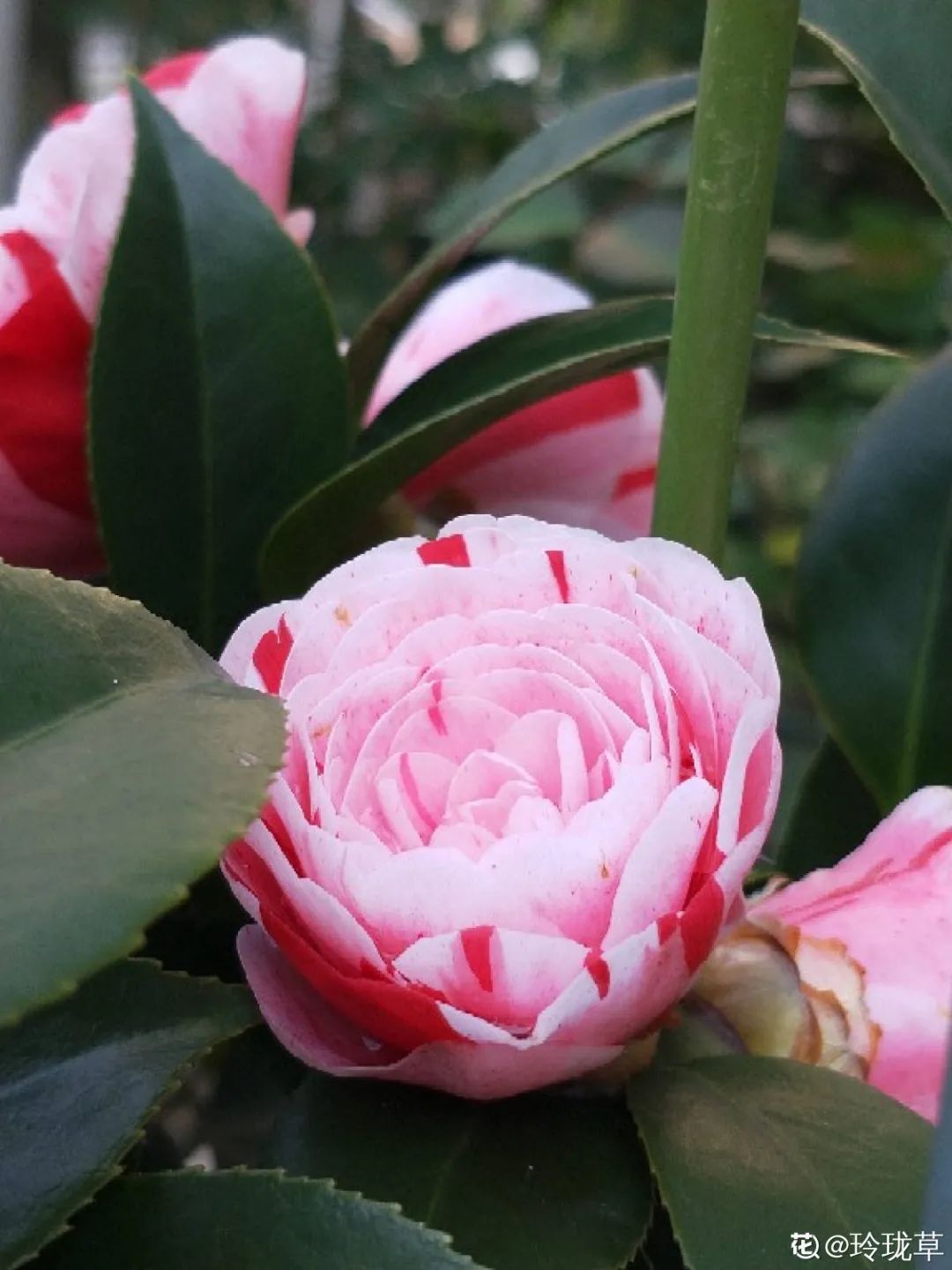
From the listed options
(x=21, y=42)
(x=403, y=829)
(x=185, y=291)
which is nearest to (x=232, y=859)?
(x=403, y=829)

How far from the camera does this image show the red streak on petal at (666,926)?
0.64ft

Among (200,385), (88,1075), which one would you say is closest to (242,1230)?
(88,1075)

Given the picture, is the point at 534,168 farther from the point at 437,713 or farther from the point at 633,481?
the point at 437,713

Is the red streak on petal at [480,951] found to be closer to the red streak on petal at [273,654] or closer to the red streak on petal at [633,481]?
the red streak on petal at [273,654]

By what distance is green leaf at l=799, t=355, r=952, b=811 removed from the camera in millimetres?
295

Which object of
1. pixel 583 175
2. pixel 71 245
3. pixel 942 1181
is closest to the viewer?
pixel 942 1181

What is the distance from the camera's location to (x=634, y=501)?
0.35 meters

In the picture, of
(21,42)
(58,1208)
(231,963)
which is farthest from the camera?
(21,42)

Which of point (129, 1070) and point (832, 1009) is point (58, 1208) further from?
point (832, 1009)

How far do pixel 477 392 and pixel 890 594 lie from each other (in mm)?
102

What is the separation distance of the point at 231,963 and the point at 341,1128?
0.26 ft

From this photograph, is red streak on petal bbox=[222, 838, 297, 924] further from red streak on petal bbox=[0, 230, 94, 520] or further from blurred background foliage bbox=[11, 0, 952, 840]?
blurred background foliage bbox=[11, 0, 952, 840]

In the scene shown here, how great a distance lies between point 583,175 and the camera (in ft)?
2.80

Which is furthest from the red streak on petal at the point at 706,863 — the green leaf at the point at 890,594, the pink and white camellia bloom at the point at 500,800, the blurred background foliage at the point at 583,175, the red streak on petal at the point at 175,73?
the blurred background foliage at the point at 583,175
